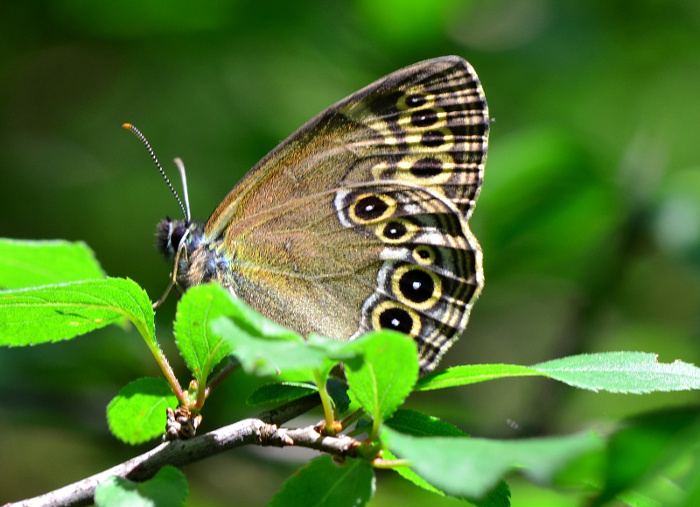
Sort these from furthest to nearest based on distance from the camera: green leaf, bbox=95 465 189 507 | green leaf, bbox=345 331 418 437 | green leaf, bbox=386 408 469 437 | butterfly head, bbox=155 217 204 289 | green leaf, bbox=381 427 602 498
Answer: butterfly head, bbox=155 217 204 289
green leaf, bbox=386 408 469 437
green leaf, bbox=95 465 189 507
green leaf, bbox=345 331 418 437
green leaf, bbox=381 427 602 498

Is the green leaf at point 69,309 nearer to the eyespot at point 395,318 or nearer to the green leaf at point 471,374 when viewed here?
the green leaf at point 471,374

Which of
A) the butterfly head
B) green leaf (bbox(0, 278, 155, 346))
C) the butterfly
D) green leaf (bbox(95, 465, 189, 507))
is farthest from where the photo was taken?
the butterfly head

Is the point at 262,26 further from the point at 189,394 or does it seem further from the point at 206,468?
the point at 189,394

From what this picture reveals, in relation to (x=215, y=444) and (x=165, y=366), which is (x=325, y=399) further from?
(x=165, y=366)

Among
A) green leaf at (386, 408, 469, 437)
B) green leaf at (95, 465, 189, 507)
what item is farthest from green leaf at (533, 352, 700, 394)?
green leaf at (95, 465, 189, 507)

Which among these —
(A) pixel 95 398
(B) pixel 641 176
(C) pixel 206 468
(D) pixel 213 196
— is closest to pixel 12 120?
(D) pixel 213 196

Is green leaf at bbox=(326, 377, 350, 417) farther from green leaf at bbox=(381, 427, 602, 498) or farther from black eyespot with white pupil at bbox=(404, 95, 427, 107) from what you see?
black eyespot with white pupil at bbox=(404, 95, 427, 107)

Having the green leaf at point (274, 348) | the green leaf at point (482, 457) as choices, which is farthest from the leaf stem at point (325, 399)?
the green leaf at point (482, 457)
